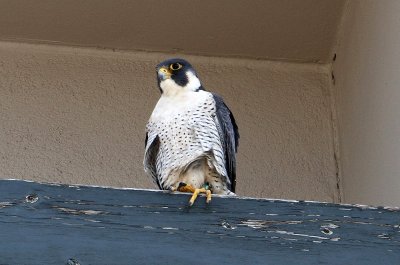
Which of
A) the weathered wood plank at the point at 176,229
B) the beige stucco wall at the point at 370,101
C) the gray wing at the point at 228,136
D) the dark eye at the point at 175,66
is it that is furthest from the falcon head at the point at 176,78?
the weathered wood plank at the point at 176,229

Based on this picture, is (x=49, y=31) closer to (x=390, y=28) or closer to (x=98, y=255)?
(x=390, y=28)

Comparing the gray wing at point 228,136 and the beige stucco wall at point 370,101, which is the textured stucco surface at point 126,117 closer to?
the beige stucco wall at point 370,101

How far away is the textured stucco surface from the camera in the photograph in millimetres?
3928

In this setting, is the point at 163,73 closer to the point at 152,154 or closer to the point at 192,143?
the point at 152,154

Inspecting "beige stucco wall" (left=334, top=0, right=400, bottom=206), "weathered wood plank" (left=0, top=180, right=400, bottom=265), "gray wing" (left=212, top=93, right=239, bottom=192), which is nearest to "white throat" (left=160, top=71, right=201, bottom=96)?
"gray wing" (left=212, top=93, right=239, bottom=192)

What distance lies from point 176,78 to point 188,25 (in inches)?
26.6

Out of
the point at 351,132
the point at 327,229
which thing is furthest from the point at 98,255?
the point at 351,132

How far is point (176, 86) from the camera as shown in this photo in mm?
3410

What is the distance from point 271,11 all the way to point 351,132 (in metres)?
0.54

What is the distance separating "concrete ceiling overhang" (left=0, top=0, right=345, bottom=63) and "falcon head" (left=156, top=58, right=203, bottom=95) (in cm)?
57

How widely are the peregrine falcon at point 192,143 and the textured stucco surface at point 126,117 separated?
66 centimetres

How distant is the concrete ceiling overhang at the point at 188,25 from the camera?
4008 mm

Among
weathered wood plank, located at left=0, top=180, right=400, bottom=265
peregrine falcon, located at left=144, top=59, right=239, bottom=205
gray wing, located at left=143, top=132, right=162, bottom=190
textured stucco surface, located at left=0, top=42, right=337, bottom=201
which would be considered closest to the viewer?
weathered wood plank, located at left=0, top=180, right=400, bottom=265

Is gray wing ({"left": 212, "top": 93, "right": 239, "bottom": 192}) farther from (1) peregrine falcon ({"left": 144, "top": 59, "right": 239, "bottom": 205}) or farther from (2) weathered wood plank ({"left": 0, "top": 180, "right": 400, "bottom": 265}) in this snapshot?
(2) weathered wood plank ({"left": 0, "top": 180, "right": 400, "bottom": 265})
